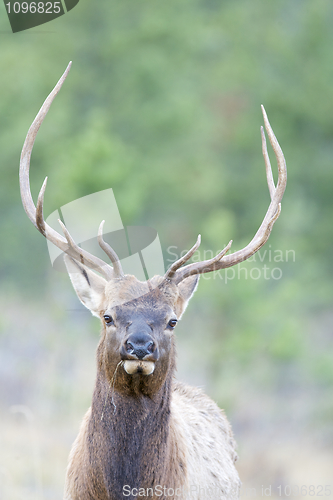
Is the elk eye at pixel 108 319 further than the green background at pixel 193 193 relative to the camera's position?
No

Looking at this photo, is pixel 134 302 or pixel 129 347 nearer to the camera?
pixel 129 347

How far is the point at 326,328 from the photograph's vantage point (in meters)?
13.5

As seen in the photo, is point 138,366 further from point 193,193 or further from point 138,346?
point 193,193

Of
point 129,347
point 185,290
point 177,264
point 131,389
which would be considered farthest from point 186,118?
point 129,347

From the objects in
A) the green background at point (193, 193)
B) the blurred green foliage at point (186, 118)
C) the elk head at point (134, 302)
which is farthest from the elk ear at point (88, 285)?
the blurred green foliage at point (186, 118)

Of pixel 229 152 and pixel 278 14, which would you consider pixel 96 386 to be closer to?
pixel 229 152

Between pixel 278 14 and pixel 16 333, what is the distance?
13574 millimetres

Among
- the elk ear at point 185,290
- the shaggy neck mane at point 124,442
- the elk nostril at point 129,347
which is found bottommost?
the shaggy neck mane at point 124,442

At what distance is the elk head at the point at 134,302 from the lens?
3.13 meters

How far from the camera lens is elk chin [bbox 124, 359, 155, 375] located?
10.1 feet

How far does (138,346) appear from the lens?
120 inches

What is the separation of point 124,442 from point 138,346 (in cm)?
66

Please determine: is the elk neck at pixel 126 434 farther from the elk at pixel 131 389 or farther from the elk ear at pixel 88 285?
the elk ear at pixel 88 285

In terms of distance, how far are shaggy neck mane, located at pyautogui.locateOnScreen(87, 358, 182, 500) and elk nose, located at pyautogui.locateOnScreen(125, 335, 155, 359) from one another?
0.36 metres
